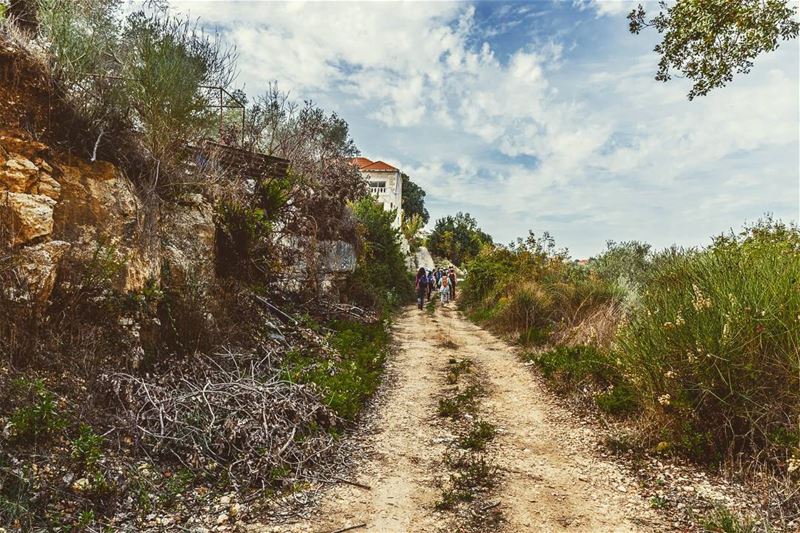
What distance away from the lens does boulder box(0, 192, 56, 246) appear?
4.68 metres

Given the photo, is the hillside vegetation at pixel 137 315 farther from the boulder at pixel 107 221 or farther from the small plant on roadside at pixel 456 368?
the small plant on roadside at pixel 456 368

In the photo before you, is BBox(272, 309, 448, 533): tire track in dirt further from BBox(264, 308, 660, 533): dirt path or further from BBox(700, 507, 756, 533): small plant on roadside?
BBox(700, 507, 756, 533): small plant on roadside

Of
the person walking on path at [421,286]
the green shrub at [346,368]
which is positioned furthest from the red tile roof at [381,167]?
the green shrub at [346,368]

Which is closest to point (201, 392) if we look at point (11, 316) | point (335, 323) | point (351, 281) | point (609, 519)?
point (11, 316)

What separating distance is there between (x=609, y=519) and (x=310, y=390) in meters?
3.60

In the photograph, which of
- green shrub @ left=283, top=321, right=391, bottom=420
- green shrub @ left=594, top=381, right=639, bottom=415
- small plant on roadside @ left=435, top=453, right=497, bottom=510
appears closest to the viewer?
small plant on roadside @ left=435, top=453, right=497, bottom=510

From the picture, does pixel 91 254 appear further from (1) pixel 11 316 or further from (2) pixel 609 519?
(2) pixel 609 519

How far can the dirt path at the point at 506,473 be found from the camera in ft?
12.4

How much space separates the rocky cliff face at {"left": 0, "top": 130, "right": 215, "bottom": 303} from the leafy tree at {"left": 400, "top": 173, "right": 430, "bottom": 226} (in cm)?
4806

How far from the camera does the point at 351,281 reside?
13.9 metres

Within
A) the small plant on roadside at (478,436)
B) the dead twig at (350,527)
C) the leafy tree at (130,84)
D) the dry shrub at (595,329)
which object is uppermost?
the leafy tree at (130,84)

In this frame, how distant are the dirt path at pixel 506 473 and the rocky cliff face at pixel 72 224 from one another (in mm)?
3656

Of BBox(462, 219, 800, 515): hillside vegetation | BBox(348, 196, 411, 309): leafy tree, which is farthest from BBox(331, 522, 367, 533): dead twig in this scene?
BBox(348, 196, 411, 309): leafy tree

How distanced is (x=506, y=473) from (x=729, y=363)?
2457 millimetres
